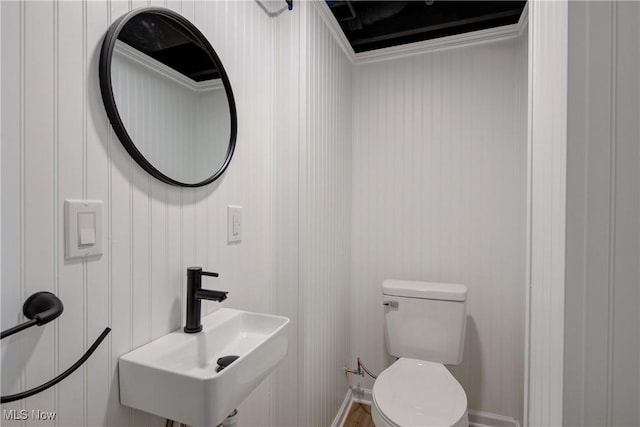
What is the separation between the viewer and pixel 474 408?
1850 mm

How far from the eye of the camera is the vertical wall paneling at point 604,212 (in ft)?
1.51

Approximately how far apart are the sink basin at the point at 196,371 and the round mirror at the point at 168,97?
1.50 ft

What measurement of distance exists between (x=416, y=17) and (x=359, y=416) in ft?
8.25

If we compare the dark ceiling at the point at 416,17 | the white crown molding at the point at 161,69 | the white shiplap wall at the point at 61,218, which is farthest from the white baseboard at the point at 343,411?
the dark ceiling at the point at 416,17

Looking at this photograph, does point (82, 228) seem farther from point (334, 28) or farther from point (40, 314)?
point (334, 28)

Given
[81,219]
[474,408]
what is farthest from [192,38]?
[474,408]

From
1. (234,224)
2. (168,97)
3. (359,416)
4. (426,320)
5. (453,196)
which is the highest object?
(168,97)

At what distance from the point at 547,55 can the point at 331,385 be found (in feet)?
5.82

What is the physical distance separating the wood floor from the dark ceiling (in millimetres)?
2441

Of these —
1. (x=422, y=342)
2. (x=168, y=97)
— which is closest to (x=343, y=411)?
(x=422, y=342)

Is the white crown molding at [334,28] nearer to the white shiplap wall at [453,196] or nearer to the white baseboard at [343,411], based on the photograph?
the white shiplap wall at [453,196]

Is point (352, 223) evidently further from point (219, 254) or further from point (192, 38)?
point (192, 38)

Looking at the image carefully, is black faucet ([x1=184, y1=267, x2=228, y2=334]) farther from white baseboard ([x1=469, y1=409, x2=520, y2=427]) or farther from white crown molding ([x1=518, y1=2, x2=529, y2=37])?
white crown molding ([x1=518, y1=2, x2=529, y2=37])

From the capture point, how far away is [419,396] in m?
1.34
